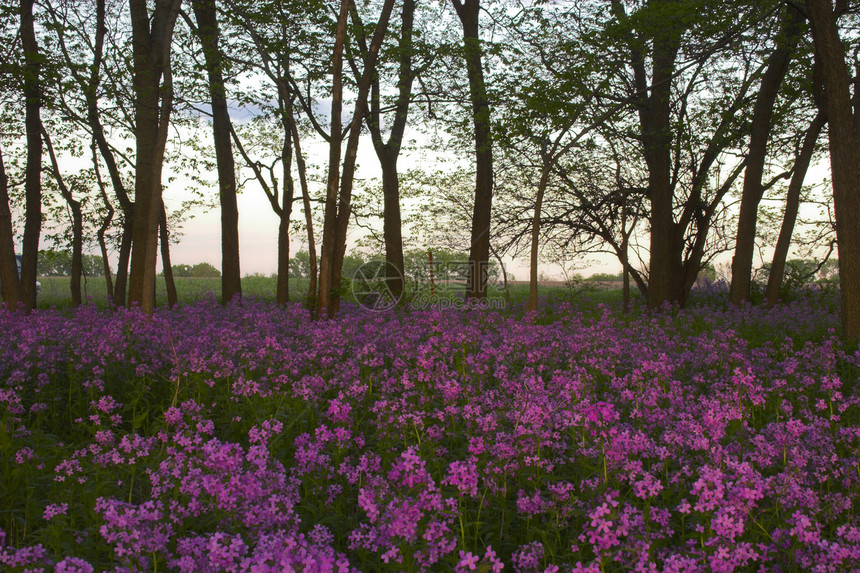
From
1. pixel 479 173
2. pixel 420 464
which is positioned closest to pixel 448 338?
pixel 420 464

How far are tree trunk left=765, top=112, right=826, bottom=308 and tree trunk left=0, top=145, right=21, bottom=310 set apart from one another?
53.8ft

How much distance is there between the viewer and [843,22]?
16.8 m

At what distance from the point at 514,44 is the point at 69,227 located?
14823 mm

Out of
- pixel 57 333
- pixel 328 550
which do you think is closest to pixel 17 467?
pixel 328 550

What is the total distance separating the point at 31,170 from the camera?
1530cm

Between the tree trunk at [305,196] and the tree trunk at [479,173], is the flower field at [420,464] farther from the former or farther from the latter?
the tree trunk at [479,173]

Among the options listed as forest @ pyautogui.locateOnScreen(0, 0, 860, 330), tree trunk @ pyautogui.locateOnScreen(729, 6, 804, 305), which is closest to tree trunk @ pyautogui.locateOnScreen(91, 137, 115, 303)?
forest @ pyautogui.locateOnScreen(0, 0, 860, 330)

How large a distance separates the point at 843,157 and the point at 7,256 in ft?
48.0

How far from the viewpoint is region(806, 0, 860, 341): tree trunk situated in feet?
31.3

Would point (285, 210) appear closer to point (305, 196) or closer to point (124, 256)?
point (124, 256)

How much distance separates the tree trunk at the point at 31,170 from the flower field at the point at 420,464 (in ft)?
27.8

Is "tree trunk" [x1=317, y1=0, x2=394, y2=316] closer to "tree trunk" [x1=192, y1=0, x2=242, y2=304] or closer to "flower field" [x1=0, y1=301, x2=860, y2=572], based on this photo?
"flower field" [x1=0, y1=301, x2=860, y2=572]

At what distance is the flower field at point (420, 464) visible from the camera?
3.02 metres

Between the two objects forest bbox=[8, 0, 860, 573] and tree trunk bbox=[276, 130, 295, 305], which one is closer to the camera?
forest bbox=[8, 0, 860, 573]
